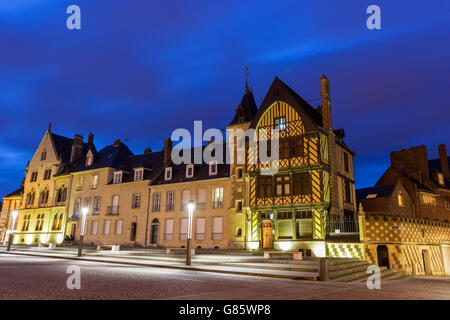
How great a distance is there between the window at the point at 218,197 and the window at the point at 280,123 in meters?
7.22

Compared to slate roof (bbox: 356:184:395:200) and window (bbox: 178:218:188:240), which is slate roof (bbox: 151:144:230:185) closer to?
window (bbox: 178:218:188:240)

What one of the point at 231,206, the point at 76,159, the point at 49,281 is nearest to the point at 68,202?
the point at 76,159

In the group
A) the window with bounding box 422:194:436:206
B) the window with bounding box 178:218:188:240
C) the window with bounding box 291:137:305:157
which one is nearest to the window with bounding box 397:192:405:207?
the window with bounding box 422:194:436:206

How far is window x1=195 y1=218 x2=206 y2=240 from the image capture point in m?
28.0

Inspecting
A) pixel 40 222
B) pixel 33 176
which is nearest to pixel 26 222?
pixel 40 222

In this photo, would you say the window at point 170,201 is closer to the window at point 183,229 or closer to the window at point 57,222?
the window at point 183,229

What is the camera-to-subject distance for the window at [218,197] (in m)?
27.7

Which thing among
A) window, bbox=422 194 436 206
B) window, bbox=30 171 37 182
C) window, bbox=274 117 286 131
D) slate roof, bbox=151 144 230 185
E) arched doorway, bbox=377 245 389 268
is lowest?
arched doorway, bbox=377 245 389 268

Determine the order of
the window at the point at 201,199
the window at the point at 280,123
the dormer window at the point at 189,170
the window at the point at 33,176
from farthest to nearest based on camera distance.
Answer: the window at the point at 33,176 → the dormer window at the point at 189,170 → the window at the point at 201,199 → the window at the point at 280,123

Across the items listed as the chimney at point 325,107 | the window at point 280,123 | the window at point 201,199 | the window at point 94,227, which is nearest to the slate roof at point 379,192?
the chimney at point 325,107

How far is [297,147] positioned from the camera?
23.8 metres

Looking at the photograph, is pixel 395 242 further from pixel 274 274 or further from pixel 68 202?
pixel 68 202

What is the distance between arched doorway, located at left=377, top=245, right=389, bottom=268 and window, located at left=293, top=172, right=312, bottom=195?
18.2 feet

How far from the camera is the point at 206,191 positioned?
1134 inches
